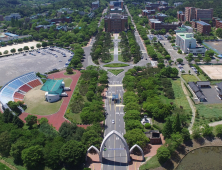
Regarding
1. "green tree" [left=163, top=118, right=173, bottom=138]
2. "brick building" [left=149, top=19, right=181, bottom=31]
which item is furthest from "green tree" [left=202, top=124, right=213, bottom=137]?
"brick building" [left=149, top=19, right=181, bottom=31]

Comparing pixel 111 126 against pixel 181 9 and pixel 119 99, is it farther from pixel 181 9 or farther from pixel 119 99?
pixel 181 9

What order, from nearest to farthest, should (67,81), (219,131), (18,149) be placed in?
(18,149), (219,131), (67,81)

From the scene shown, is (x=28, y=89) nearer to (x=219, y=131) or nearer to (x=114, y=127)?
(x=114, y=127)

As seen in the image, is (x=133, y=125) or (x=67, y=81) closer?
(x=133, y=125)

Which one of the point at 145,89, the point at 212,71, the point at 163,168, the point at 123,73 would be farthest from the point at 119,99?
the point at 212,71

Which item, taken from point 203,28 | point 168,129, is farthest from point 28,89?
point 203,28

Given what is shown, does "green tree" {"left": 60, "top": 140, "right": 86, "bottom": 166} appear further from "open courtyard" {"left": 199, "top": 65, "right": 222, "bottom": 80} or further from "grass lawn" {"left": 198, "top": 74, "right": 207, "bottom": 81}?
"open courtyard" {"left": 199, "top": 65, "right": 222, "bottom": 80}

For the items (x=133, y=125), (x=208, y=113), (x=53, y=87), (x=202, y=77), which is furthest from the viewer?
(x=202, y=77)

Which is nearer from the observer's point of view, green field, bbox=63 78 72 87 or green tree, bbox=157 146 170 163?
green tree, bbox=157 146 170 163
